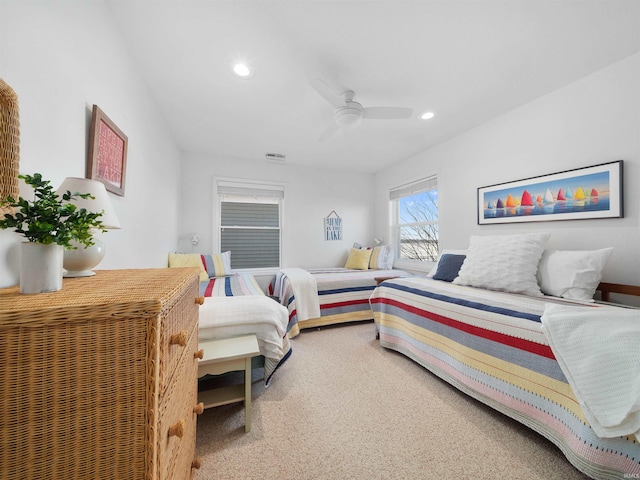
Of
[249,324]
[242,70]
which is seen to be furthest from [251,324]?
[242,70]

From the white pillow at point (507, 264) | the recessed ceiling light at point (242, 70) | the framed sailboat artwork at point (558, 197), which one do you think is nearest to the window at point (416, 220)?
the framed sailboat artwork at point (558, 197)

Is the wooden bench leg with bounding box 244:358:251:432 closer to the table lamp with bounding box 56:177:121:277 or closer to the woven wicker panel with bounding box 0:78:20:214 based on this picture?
the table lamp with bounding box 56:177:121:277

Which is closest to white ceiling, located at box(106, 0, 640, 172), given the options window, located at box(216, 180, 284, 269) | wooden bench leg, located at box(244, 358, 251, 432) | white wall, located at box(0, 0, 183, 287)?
white wall, located at box(0, 0, 183, 287)

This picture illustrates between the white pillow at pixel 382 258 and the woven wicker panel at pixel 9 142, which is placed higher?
the woven wicker panel at pixel 9 142

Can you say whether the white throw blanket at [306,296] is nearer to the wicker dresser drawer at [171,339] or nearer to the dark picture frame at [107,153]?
the dark picture frame at [107,153]

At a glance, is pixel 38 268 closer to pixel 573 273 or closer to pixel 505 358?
pixel 505 358

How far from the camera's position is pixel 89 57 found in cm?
128

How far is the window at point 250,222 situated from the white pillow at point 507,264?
2904 millimetres

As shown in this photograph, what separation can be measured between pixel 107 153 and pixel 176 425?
1.54 meters

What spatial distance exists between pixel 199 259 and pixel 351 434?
8.87 feet

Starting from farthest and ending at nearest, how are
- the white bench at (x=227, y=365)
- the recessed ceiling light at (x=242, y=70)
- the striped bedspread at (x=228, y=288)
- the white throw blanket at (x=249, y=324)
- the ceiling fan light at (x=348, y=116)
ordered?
the striped bedspread at (x=228, y=288), the ceiling fan light at (x=348, y=116), the recessed ceiling light at (x=242, y=70), the white throw blanket at (x=249, y=324), the white bench at (x=227, y=365)

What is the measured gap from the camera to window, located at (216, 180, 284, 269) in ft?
13.1

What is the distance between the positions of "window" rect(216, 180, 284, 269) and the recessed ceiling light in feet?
7.05

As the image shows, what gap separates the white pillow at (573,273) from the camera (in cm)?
176
